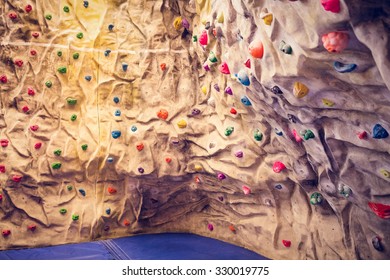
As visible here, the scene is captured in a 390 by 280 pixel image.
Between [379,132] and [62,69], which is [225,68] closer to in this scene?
[379,132]

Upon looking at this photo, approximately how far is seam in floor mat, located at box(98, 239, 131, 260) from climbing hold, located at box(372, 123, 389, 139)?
8.15ft

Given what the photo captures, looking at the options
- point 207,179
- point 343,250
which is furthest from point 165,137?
point 343,250

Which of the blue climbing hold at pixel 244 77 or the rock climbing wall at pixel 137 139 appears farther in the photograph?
the rock climbing wall at pixel 137 139

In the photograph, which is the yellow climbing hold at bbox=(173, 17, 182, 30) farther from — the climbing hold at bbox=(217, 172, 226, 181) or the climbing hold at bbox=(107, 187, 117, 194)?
the climbing hold at bbox=(107, 187, 117, 194)

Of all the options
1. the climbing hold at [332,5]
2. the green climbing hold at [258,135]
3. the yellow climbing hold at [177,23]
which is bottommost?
the green climbing hold at [258,135]

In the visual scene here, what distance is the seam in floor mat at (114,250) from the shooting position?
137 inches

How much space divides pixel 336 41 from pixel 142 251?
2755mm

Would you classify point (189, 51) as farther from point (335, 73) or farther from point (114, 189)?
point (335, 73)

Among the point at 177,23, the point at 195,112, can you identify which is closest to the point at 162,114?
the point at 195,112

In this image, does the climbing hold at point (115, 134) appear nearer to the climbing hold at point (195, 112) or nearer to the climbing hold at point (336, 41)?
the climbing hold at point (195, 112)

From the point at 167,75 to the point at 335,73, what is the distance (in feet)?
6.92

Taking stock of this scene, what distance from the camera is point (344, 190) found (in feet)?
7.80

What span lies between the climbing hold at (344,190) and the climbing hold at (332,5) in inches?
48.9

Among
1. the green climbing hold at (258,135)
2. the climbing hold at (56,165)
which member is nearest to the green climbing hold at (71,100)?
the climbing hold at (56,165)
